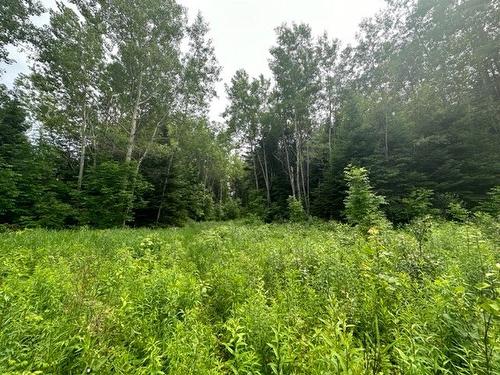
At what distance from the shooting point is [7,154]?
48.9 feet

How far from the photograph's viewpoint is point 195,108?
21.2 meters

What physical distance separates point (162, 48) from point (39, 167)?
1125 centimetres

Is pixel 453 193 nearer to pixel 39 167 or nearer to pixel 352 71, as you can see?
pixel 352 71

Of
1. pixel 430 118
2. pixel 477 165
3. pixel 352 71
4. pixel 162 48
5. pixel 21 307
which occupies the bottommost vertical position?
pixel 21 307

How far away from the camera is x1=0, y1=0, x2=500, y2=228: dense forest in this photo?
48.5 feet

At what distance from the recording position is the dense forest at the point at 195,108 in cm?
1477

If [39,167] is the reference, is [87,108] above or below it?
above

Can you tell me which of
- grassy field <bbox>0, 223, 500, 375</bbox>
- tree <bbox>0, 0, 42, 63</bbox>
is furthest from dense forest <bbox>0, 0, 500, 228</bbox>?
grassy field <bbox>0, 223, 500, 375</bbox>

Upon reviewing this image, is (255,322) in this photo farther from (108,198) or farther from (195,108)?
(195,108)

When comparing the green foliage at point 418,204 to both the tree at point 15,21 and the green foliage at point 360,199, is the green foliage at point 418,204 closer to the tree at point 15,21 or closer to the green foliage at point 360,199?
the green foliage at point 360,199

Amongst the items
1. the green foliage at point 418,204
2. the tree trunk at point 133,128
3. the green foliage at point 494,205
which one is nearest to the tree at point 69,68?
the tree trunk at point 133,128

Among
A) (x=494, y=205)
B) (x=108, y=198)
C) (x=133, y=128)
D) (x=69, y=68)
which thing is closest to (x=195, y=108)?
(x=133, y=128)

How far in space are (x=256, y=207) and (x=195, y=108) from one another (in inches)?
553

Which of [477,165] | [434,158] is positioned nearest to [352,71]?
[434,158]
